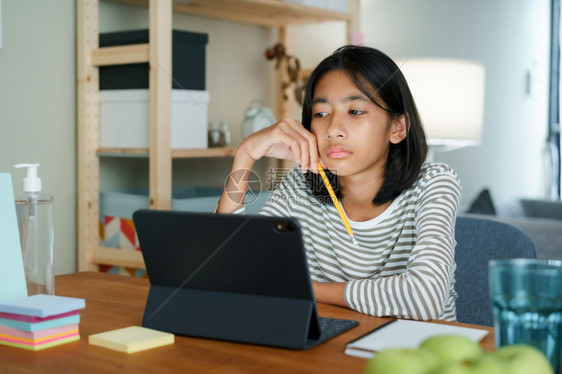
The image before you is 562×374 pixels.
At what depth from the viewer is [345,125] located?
55.6 inches

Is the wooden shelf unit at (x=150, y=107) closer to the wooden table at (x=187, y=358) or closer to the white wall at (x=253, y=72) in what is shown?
the white wall at (x=253, y=72)

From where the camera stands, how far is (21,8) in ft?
6.53

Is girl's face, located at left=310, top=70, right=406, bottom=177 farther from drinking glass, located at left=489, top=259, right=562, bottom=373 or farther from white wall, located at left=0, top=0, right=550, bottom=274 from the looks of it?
white wall, located at left=0, top=0, right=550, bottom=274

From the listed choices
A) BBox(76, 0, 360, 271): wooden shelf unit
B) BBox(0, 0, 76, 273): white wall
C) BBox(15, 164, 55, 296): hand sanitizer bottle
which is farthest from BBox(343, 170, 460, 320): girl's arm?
BBox(0, 0, 76, 273): white wall

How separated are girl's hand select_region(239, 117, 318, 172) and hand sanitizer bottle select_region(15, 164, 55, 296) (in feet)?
1.65

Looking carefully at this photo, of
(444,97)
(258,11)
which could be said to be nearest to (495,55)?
(444,97)

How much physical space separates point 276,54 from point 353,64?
1.38m

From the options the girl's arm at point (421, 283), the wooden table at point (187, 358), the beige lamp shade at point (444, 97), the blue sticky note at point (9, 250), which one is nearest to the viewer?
the wooden table at point (187, 358)

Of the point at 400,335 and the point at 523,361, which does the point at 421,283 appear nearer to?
the point at 400,335

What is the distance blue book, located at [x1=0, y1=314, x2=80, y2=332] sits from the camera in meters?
0.81

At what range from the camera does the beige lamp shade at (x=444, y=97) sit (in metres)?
2.76

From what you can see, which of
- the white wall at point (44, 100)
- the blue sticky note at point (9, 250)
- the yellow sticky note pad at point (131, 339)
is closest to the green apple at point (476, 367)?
the yellow sticky note pad at point (131, 339)

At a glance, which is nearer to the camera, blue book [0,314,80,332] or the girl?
blue book [0,314,80,332]

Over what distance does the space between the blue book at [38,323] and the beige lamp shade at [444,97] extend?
2.12 metres
